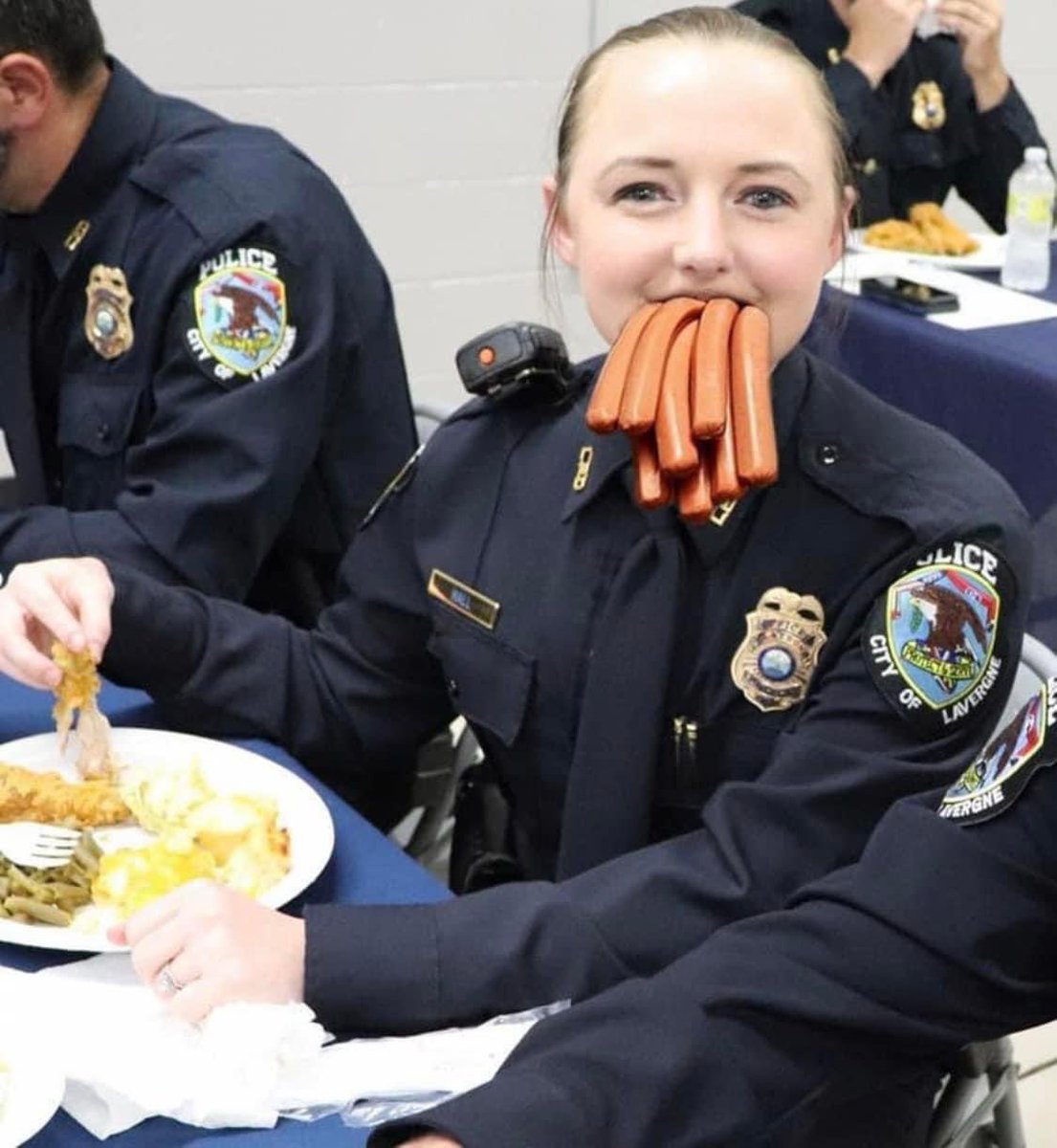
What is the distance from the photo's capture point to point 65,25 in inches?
77.4

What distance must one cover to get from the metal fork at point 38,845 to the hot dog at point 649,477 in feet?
1.54

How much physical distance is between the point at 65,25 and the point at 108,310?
0.31m

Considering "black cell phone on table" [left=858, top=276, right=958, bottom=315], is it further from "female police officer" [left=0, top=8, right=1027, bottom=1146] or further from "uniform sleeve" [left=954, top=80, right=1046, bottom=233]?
"female police officer" [left=0, top=8, right=1027, bottom=1146]

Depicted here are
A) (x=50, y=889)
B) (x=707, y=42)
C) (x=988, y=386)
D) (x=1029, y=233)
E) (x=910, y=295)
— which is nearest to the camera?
(x=50, y=889)

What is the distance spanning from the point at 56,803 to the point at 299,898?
197 millimetres

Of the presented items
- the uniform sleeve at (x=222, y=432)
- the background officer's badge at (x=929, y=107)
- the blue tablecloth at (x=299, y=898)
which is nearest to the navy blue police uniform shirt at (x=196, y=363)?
the uniform sleeve at (x=222, y=432)

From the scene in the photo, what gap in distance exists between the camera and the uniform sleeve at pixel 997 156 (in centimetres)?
380

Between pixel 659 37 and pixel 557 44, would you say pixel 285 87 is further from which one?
pixel 659 37

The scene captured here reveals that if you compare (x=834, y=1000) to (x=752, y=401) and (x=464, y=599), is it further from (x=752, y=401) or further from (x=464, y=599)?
(x=464, y=599)

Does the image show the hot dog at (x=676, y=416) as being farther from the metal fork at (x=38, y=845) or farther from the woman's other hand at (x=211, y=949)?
the metal fork at (x=38, y=845)

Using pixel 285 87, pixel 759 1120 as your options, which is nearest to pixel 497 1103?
pixel 759 1120

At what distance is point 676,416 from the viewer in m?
1.20

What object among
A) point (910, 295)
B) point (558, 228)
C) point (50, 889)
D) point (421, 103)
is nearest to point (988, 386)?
point (910, 295)

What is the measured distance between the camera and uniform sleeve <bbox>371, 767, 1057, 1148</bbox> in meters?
1.02
